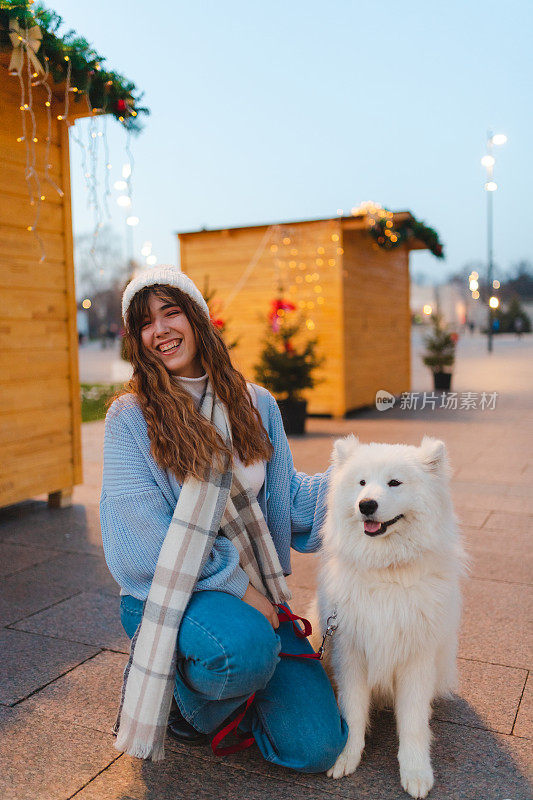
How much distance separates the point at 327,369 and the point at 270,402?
8212 mm

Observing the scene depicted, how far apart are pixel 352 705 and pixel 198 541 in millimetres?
→ 765

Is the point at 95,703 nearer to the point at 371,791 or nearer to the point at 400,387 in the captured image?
the point at 371,791

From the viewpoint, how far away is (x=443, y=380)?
14.0m

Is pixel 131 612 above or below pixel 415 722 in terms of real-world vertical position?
above

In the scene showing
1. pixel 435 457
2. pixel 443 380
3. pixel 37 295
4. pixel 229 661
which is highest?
pixel 37 295

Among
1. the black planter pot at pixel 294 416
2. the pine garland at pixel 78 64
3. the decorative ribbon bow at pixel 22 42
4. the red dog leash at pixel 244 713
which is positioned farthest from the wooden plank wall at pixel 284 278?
the red dog leash at pixel 244 713

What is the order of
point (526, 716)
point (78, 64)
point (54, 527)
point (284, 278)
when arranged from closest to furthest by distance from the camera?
point (526, 716) < point (78, 64) < point (54, 527) < point (284, 278)

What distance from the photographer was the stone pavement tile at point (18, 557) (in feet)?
13.8

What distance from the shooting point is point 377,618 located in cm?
223

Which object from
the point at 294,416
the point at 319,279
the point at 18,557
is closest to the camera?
the point at 18,557

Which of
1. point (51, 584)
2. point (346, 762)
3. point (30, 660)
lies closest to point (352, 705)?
point (346, 762)

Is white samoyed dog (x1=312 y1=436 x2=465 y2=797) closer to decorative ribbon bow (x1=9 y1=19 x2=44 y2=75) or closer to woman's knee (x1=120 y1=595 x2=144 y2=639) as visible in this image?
woman's knee (x1=120 y1=595 x2=144 y2=639)

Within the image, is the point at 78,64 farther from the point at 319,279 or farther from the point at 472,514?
the point at 319,279

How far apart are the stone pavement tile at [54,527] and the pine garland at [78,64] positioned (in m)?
3.00
